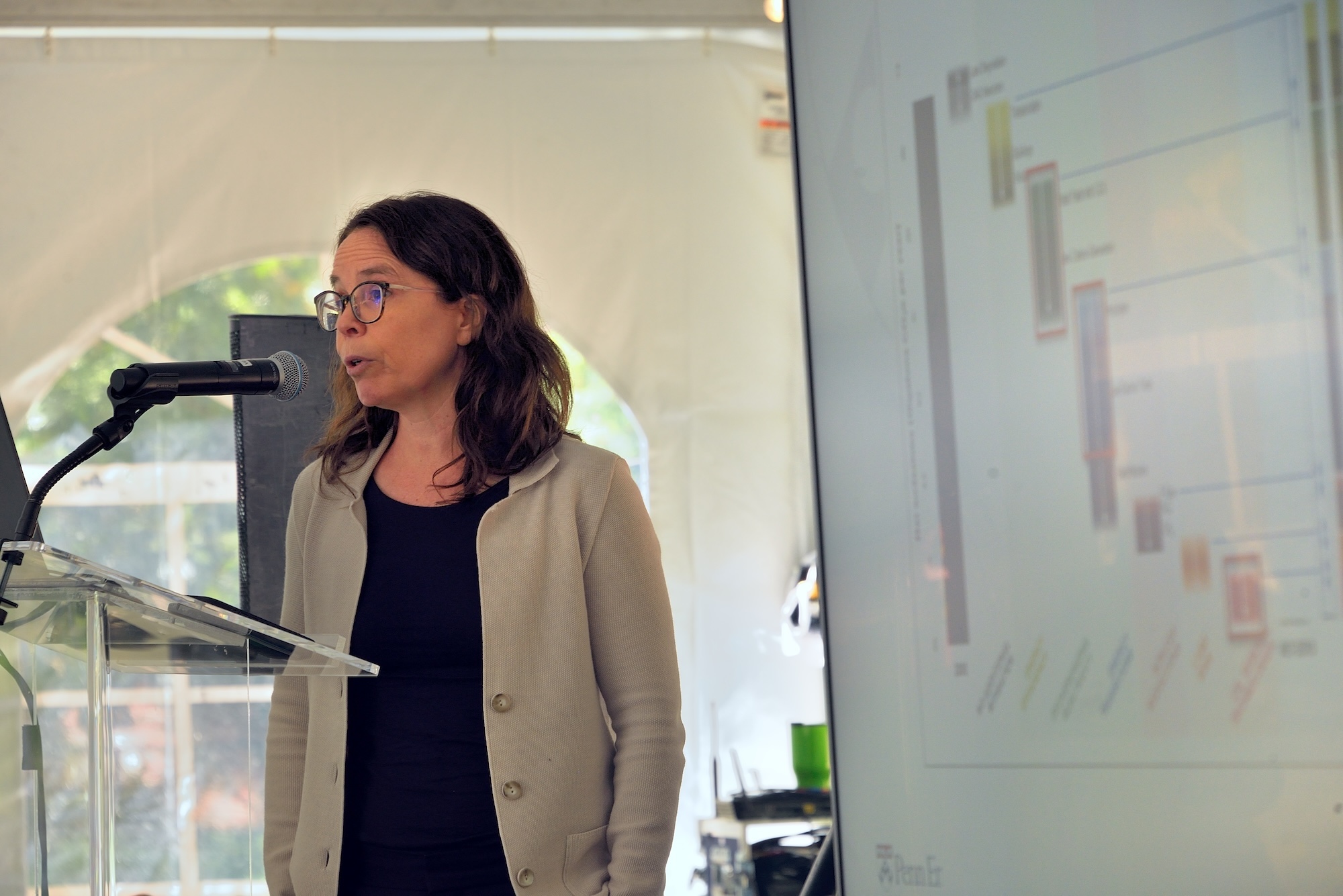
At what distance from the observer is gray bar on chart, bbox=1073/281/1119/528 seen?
0.88 metres

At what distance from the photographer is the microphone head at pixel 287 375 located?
1.33m

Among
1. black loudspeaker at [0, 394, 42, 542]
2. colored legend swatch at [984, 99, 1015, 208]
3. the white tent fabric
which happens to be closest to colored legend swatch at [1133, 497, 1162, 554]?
colored legend swatch at [984, 99, 1015, 208]

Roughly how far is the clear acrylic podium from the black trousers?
29 cm

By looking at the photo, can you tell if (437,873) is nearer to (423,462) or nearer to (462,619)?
(462,619)

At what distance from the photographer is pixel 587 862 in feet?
4.72

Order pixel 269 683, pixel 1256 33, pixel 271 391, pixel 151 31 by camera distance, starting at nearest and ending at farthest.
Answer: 1. pixel 1256 33
2. pixel 271 391
3. pixel 269 683
4. pixel 151 31

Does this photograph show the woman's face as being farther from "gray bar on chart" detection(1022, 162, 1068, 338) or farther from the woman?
"gray bar on chart" detection(1022, 162, 1068, 338)

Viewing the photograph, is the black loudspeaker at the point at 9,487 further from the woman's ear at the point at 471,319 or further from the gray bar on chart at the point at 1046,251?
the gray bar on chart at the point at 1046,251

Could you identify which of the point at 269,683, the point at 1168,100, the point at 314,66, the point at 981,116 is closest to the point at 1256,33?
the point at 1168,100

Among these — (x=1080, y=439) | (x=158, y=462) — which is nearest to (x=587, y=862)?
(x=1080, y=439)

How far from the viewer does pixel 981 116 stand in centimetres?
104

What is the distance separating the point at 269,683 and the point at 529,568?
1.11 ft

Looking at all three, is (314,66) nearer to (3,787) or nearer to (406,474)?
(406,474)

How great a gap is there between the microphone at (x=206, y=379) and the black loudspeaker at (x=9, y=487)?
24 centimetres
